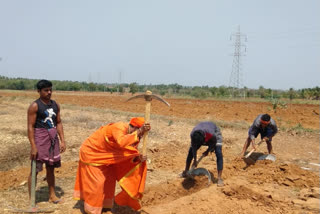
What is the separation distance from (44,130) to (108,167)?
38.0 inches

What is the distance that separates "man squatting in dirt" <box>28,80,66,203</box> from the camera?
11.9ft

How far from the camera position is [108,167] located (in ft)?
11.9

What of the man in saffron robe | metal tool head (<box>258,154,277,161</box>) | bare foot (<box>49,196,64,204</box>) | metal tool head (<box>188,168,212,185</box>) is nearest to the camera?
the man in saffron robe

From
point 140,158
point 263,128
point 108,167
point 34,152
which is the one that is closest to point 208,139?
point 140,158

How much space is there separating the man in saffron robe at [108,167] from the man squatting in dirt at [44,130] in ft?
1.58

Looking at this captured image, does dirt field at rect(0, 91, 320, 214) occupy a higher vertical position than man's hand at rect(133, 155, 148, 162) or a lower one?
lower

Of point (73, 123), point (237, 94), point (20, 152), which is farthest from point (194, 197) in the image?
point (237, 94)

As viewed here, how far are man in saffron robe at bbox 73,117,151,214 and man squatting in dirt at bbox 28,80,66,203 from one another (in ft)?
1.58

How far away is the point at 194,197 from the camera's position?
13.9ft

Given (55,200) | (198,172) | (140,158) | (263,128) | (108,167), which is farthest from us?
(263,128)

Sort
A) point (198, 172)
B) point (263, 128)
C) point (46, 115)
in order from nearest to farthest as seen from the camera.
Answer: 1. point (46, 115)
2. point (198, 172)
3. point (263, 128)

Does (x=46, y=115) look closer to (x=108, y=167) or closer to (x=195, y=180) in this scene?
(x=108, y=167)

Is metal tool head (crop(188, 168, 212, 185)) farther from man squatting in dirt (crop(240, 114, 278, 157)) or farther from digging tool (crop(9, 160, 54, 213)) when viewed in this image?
digging tool (crop(9, 160, 54, 213))

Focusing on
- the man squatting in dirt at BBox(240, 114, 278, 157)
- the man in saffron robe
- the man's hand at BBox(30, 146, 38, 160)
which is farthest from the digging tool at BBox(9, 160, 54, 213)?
the man squatting in dirt at BBox(240, 114, 278, 157)
